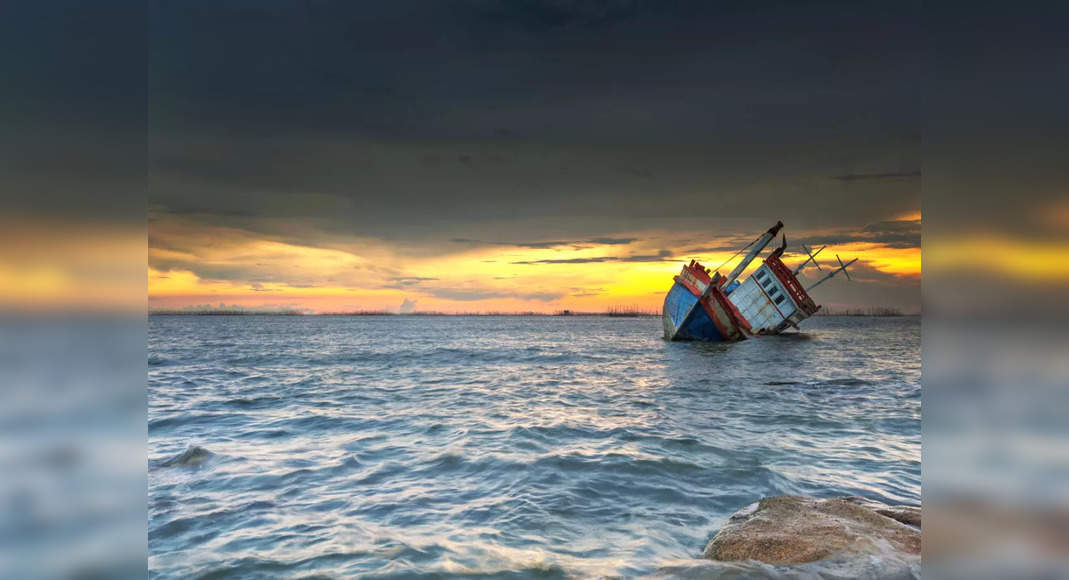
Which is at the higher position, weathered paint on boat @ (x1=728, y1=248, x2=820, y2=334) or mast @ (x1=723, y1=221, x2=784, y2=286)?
mast @ (x1=723, y1=221, x2=784, y2=286)

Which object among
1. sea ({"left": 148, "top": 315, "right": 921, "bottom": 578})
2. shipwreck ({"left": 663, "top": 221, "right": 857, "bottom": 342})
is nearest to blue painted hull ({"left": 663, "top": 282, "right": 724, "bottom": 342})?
shipwreck ({"left": 663, "top": 221, "right": 857, "bottom": 342})

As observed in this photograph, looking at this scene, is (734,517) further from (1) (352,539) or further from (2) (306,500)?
(2) (306,500)

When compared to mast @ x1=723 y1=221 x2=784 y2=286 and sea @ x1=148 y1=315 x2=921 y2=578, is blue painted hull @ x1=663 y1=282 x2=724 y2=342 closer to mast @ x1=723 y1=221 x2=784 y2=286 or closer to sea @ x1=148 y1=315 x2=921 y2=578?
mast @ x1=723 y1=221 x2=784 y2=286

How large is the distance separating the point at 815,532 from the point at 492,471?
422cm

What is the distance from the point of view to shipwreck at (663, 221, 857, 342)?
3403 cm

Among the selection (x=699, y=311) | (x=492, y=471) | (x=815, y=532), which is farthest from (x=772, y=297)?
(x=815, y=532)

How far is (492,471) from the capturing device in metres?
7.62

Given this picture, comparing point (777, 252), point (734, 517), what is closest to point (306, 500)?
point (734, 517)

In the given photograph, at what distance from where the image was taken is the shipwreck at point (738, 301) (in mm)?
34031

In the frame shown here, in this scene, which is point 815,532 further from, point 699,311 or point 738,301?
point 738,301

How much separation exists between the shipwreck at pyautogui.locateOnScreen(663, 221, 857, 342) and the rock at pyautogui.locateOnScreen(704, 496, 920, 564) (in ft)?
94.5
